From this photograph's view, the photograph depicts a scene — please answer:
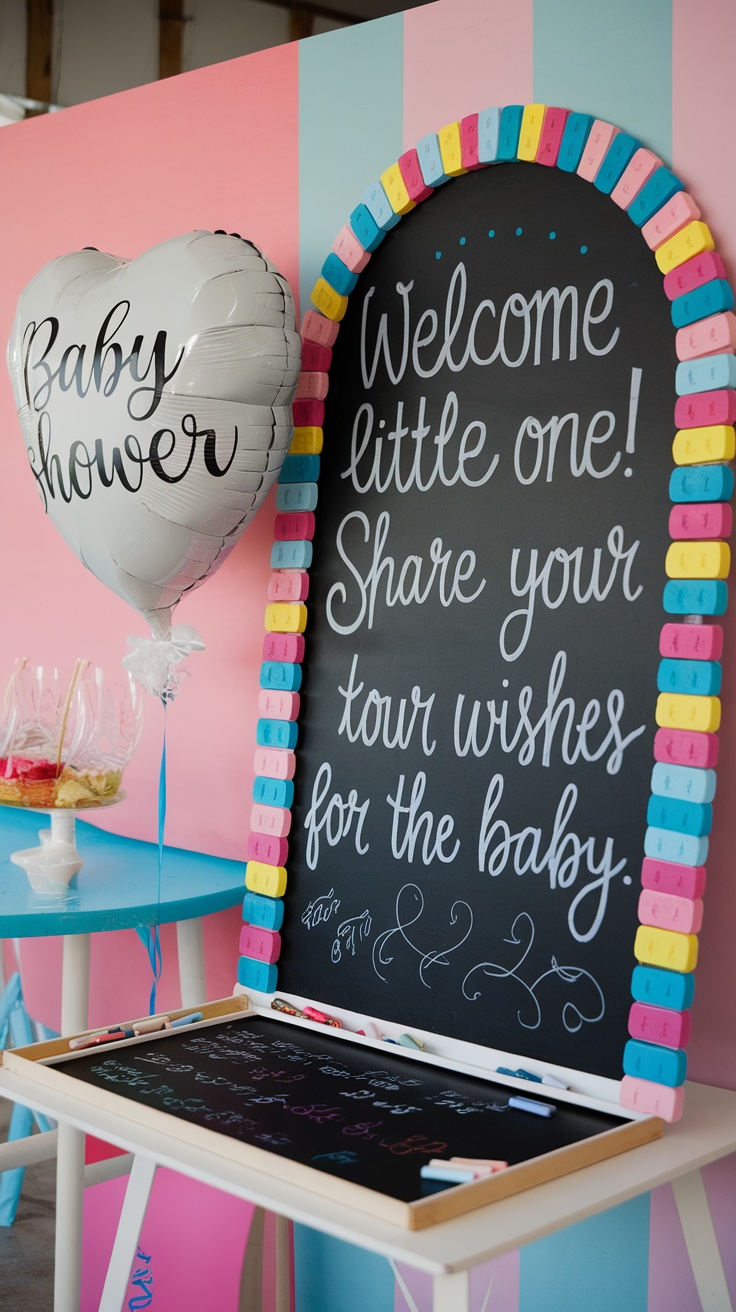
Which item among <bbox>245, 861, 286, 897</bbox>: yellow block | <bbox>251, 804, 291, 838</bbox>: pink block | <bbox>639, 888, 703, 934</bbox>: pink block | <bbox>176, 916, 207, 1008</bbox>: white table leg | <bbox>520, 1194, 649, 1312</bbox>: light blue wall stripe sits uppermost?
<bbox>251, 804, 291, 838</bbox>: pink block

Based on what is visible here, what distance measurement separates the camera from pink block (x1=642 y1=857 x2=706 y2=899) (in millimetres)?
1176

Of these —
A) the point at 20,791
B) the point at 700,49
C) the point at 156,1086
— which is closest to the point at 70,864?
the point at 20,791

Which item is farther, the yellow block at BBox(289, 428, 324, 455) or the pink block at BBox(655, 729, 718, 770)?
the yellow block at BBox(289, 428, 324, 455)

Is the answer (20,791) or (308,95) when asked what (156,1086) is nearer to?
(20,791)

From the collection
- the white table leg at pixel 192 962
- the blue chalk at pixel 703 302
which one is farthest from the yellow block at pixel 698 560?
the white table leg at pixel 192 962

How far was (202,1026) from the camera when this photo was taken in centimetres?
144

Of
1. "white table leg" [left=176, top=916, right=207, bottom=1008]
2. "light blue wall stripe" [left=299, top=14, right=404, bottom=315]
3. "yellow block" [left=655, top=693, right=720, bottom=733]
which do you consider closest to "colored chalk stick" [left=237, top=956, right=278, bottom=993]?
"white table leg" [left=176, top=916, right=207, bottom=1008]

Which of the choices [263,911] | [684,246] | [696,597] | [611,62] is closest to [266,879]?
[263,911]

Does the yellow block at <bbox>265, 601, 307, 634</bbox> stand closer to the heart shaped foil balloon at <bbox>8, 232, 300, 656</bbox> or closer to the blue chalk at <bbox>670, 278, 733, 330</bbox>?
the heart shaped foil balloon at <bbox>8, 232, 300, 656</bbox>

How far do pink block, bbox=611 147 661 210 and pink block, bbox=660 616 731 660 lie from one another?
38 centimetres

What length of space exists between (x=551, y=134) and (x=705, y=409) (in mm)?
400

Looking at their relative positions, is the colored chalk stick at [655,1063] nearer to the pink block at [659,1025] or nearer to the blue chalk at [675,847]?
the pink block at [659,1025]

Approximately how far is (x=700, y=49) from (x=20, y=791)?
50.0 inches

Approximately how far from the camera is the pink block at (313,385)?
5.19 feet
